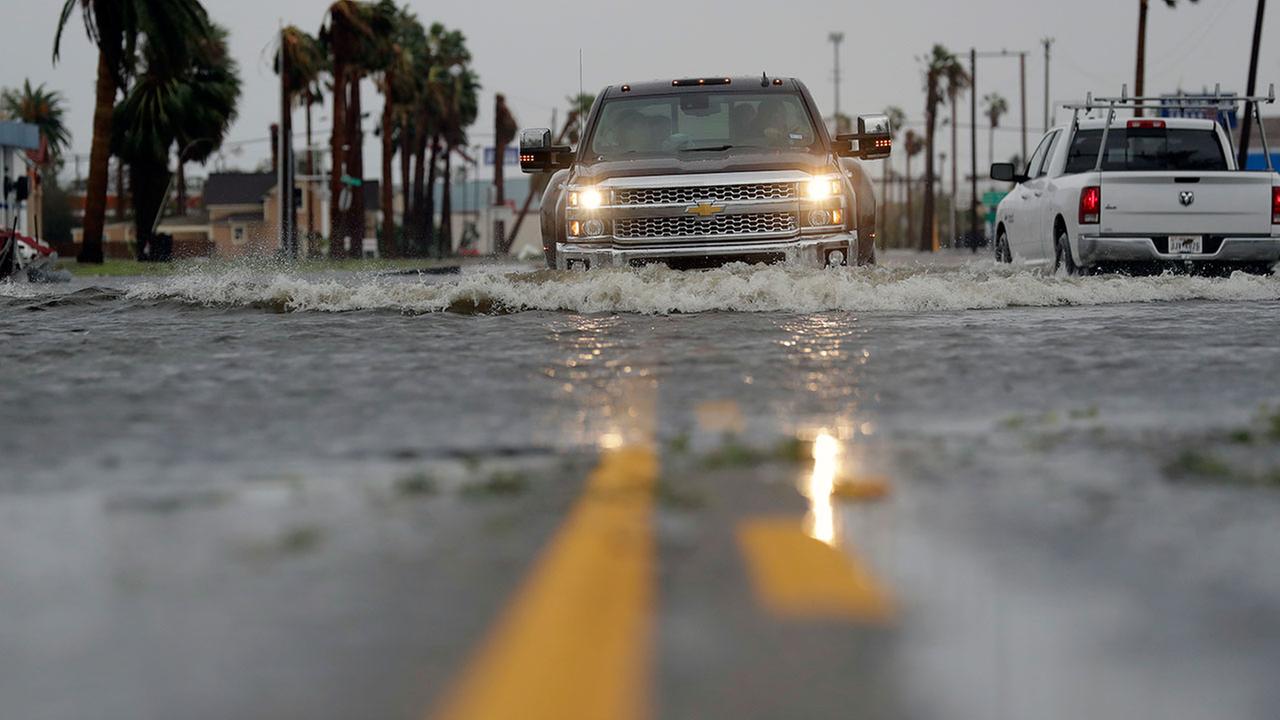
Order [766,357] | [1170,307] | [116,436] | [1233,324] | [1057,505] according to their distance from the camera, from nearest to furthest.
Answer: [1057,505], [116,436], [766,357], [1233,324], [1170,307]

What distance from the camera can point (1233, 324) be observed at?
10.1 metres

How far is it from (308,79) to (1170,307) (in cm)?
5860

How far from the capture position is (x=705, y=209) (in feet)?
40.9

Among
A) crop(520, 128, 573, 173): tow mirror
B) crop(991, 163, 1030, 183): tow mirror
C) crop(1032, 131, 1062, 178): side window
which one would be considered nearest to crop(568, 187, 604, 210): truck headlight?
crop(520, 128, 573, 173): tow mirror

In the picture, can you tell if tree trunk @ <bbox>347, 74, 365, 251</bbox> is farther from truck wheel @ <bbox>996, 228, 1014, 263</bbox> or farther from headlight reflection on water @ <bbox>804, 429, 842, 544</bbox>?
headlight reflection on water @ <bbox>804, 429, 842, 544</bbox>

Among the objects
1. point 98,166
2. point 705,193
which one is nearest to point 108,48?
point 98,166

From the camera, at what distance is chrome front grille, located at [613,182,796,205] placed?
1248 cm

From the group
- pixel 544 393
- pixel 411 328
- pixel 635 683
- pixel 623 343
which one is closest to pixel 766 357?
pixel 623 343

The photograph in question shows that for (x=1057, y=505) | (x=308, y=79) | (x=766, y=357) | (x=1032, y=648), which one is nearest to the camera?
(x=1032, y=648)

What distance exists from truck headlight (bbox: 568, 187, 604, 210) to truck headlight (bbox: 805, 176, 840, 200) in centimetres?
150

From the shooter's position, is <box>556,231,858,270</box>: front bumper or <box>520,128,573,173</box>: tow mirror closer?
<box>556,231,858,270</box>: front bumper

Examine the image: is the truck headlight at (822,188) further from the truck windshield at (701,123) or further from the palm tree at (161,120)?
the palm tree at (161,120)

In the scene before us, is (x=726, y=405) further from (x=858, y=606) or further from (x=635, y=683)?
(x=635, y=683)

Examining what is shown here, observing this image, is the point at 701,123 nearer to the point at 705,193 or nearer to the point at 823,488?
the point at 705,193
